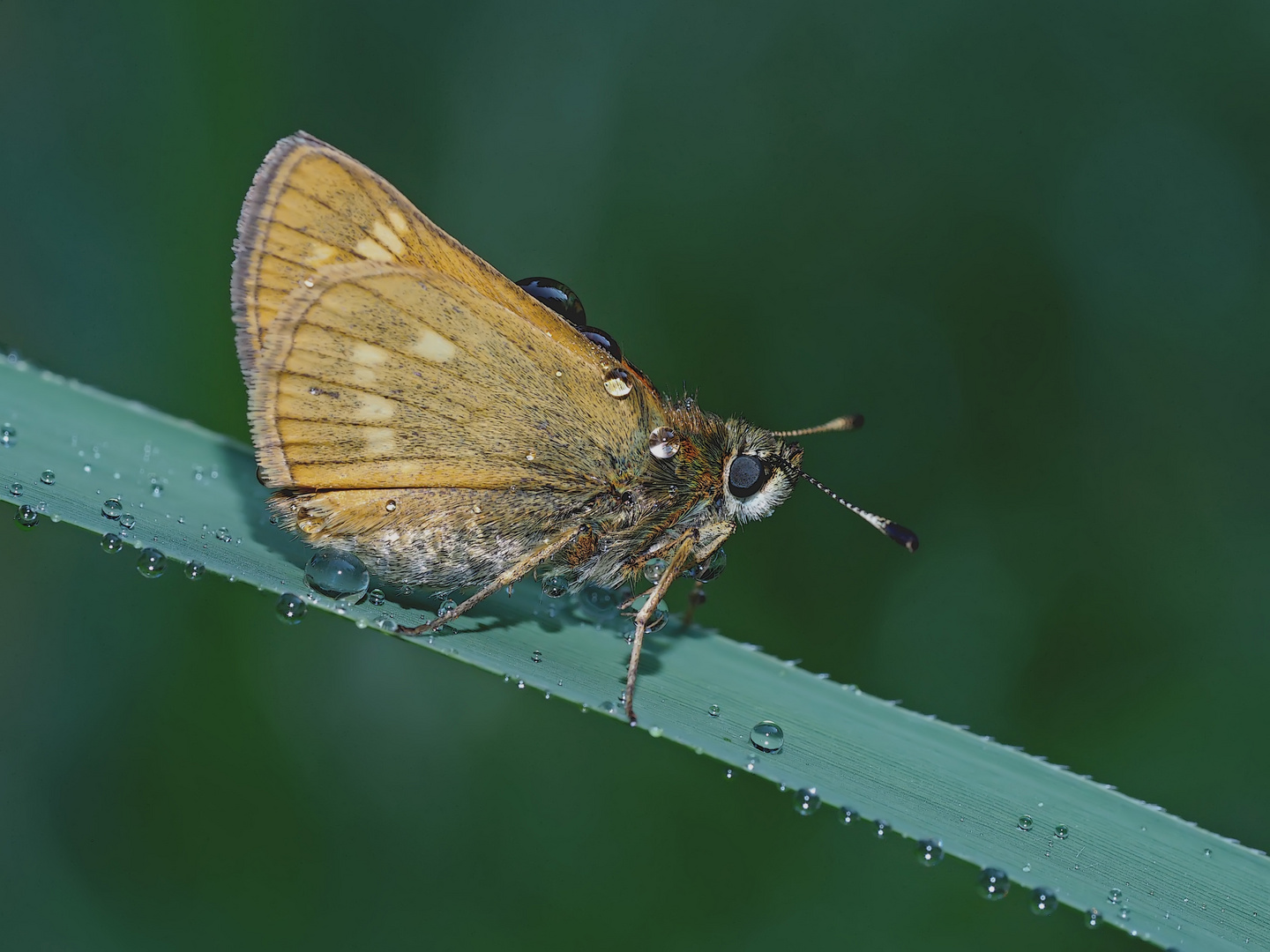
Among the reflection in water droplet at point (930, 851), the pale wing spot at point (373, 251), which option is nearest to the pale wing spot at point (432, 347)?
the pale wing spot at point (373, 251)

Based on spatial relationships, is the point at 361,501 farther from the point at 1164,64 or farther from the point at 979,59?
the point at 1164,64

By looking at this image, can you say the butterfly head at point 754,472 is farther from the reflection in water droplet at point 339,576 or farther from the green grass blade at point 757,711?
the reflection in water droplet at point 339,576

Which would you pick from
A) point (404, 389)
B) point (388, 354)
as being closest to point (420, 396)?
point (404, 389)

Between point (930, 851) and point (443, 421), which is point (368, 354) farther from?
point (930, 851)

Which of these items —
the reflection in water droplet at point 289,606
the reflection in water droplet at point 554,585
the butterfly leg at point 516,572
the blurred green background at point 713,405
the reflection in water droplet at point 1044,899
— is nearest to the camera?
the reflection in water droplet at point 1044,899

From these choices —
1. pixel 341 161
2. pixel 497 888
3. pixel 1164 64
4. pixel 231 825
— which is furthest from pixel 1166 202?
pixel 231 825

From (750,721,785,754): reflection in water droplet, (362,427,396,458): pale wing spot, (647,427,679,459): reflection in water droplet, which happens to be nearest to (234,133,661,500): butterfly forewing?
(362,427,396,458): pale wing spot
